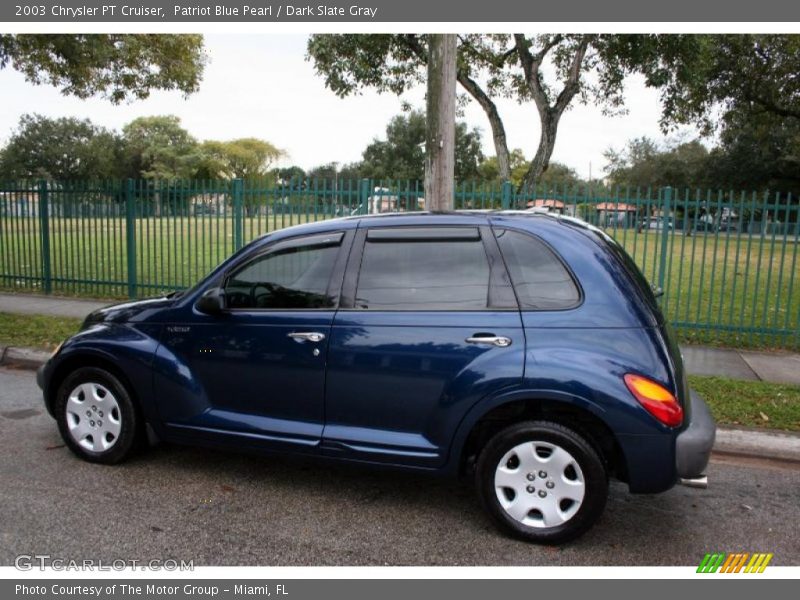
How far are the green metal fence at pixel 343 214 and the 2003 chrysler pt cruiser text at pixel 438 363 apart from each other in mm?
4234

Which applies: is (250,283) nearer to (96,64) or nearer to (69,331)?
(69,331)

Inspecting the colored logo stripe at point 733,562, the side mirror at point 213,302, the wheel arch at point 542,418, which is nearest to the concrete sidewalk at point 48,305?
the side mirror at point 213,302

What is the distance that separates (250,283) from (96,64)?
8854mm

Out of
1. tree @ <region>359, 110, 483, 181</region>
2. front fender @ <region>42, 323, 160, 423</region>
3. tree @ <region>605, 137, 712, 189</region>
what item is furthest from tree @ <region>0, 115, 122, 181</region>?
front fender @ <region>42, 323, 160, 423</region>

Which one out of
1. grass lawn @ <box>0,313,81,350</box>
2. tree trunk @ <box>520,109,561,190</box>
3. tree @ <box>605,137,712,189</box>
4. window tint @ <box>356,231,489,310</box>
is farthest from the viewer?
tree @ <box>605,137,712,189</box>

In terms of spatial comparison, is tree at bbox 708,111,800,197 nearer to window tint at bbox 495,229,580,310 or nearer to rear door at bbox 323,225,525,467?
window tint at bbox 495,229,580,310

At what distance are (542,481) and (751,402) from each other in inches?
132

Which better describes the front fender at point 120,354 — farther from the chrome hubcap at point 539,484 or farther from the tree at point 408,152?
the tree at point 408,152

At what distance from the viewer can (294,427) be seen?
3.92 m

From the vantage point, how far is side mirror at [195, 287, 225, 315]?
4.05m

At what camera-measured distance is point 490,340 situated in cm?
350

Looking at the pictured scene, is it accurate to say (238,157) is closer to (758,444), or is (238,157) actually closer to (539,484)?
(758,444)

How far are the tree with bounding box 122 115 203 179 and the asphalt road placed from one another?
88515 millimetres

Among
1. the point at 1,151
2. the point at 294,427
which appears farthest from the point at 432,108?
the point at 1,151
